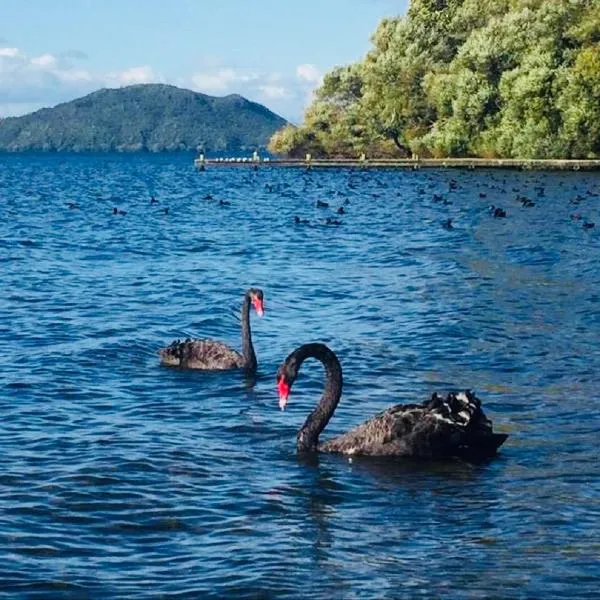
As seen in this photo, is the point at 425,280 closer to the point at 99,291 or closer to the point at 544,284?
the point at 544,284

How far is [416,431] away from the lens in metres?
12.9

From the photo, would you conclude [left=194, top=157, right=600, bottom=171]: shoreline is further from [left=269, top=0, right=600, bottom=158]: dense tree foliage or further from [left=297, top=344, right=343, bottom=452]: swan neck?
[left=297, top=344, right=343, bottom=452]: swan neck

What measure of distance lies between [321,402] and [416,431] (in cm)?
119

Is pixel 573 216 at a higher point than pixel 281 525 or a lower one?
higher

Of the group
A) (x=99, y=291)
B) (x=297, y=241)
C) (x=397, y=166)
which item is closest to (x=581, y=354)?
(x=99, y=291)

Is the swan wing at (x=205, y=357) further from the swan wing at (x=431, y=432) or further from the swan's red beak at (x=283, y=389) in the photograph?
the swan's red beak at (x=283, y=389)

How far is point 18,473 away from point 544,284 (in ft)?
56.7

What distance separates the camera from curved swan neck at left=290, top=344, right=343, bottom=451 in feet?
43.5

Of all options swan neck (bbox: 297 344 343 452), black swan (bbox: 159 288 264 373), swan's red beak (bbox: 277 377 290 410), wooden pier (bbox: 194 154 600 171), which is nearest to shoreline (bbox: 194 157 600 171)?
wooden pier (bbox: 194 154 600 171)

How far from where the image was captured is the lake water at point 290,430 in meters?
9.69

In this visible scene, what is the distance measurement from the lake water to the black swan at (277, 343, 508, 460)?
0.21m

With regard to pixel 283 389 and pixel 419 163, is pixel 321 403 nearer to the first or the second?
pixel 283 389

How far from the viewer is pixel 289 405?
1586cm

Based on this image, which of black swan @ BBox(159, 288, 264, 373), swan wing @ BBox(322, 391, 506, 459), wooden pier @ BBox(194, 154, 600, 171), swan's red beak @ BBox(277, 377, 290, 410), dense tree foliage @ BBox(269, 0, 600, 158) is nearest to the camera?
A: swan's red beak @ BBox(277, 377, 290, 410)
